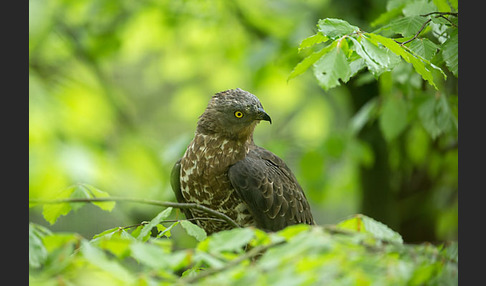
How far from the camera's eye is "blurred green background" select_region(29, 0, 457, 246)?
7.14m

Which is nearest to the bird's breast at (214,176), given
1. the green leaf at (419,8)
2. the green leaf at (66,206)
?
the green leaf at (66,206)

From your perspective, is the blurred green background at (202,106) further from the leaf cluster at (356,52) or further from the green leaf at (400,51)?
the green leaf at (400,51)

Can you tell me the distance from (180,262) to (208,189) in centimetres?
245

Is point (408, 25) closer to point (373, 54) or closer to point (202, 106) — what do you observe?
point (373, 54)

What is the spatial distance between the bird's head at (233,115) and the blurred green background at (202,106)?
1.68 meters

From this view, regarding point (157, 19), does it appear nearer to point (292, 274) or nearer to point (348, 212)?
point (348, 212)

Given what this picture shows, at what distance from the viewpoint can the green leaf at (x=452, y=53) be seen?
11.0 feet

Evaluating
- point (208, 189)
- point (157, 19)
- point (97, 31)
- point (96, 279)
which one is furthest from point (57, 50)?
point (96, 279)

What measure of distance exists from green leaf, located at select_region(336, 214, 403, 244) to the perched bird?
1.57 m

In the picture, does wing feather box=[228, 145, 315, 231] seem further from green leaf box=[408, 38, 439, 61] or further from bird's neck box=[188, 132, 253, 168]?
green leaf box=[408, 38, 439, 61]

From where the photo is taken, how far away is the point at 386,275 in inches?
72.9

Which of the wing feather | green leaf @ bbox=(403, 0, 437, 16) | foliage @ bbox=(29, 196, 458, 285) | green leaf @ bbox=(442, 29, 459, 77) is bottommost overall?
the wing feather

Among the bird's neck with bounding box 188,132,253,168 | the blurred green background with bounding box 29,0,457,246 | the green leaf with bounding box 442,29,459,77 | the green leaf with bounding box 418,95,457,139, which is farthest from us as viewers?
the blurred green background with bounding box 29,0,457,246

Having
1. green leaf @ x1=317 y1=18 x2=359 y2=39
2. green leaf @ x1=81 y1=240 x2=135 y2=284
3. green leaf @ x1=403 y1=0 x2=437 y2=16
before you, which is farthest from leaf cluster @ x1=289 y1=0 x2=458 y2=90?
green leaf @ x1=81 y1=240 x2=135 y2=284
